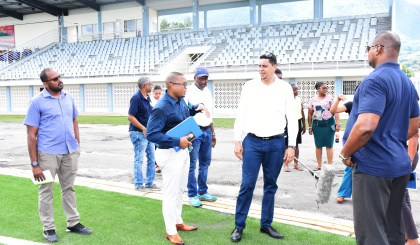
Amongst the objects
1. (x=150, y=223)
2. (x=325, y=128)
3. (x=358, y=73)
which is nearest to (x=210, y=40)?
(x=358, y=73)

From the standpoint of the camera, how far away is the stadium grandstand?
24.3m

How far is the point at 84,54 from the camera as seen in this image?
3412 centimetres

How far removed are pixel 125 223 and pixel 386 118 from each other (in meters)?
3.25

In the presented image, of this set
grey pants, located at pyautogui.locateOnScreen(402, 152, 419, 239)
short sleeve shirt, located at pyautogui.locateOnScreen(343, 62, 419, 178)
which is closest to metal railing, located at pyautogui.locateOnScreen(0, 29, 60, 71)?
grey pants, located at pyautogui.locateOnScreen(402, 152, 419, 239)

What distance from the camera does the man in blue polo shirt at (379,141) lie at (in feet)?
8.87

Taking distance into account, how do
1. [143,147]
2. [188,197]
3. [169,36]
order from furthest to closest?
[169,36], [143,147], [188,197]

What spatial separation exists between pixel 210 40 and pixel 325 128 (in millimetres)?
23633

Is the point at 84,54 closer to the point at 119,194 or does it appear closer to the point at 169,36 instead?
the point at 169,36

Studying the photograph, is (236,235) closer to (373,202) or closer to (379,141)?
(373,202)

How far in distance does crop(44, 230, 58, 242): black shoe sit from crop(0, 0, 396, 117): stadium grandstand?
65.8 ft

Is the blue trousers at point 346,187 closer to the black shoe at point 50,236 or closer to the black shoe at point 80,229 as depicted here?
the black shoe at point 80,229

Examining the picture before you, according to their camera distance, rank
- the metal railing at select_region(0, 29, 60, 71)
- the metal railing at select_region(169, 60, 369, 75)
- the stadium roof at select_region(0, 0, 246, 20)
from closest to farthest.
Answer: the metal railing at select_region(169, 60, 369, 75) < the stadium roof at select_region(0, 0, 246, 20) < the metal railing at select_region(0, 29, 60, 71)

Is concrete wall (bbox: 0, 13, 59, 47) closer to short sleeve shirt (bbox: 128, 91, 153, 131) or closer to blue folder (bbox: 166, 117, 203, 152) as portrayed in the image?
short sleeve shirt (bbox: 128, 91, 153, 131)

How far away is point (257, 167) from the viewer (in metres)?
4.15
